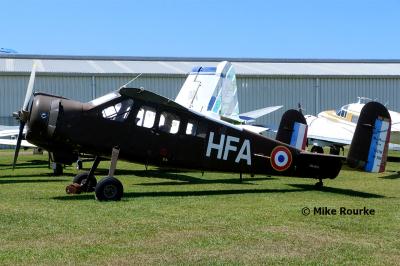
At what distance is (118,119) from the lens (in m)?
12.8

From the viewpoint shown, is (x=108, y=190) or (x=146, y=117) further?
(x=146, y=117)

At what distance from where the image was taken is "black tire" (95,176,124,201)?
11797 mm

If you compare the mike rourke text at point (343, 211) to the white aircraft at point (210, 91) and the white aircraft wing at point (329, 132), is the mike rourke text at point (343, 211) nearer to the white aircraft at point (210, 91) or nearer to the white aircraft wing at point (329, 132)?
the white aircraft at point (210, 91)

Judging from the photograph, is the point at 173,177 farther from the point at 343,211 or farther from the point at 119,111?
the point at 343,211

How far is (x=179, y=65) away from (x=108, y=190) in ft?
125

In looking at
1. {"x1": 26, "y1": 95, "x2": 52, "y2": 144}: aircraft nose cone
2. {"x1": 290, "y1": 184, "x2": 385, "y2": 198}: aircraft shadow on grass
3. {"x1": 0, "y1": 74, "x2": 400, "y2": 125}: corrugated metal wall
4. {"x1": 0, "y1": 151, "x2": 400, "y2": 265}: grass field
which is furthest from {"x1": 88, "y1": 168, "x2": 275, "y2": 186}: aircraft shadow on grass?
{"x1": 0, "y1": 74, "x2": 400, "y2": 125}: corrugated metal wall

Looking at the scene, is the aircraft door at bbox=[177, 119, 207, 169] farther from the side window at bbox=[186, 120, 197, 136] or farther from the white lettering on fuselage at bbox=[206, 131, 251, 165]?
the white lettering on fuselage at bbox=[206, 131, 251, 165]

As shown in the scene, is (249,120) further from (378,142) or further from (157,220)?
(157,220)

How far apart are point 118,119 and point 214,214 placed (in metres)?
3.77

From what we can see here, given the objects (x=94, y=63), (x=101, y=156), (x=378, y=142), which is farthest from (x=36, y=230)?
(x=94, y=63)

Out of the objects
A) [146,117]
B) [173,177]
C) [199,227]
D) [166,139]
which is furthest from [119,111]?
[173,177]

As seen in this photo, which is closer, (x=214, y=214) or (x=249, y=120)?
(x=214, y=214)

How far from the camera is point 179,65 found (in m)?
49.3

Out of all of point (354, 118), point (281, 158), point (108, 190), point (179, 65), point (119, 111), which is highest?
point (179, 65)
